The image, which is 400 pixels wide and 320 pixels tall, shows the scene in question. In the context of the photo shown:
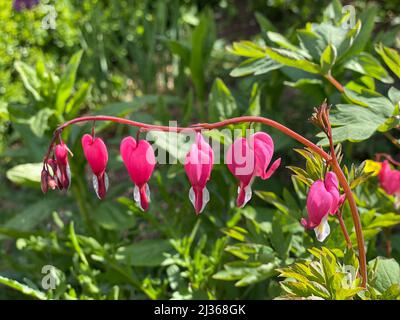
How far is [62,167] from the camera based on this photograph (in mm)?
1104

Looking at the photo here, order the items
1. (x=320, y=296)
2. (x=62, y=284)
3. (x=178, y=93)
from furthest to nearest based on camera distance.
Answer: (x=178, y=93), (x=62, y=284), (x=320, y=296)

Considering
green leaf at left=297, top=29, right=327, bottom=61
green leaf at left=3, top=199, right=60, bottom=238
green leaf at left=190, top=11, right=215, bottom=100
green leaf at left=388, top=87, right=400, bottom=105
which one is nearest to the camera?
green leaf at left=388, top=87, right=400, bottom=105

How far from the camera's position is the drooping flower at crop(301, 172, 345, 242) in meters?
1.04

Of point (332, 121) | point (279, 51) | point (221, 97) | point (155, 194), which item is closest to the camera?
point (332, 121)

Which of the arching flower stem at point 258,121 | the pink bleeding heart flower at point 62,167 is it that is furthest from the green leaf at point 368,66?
the pink bleeding heart flower at point 62,167

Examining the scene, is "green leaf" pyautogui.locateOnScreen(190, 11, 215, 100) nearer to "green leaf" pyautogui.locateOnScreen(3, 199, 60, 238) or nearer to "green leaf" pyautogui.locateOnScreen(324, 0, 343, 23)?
"green leaf" pyautogui.locateOnScreen(324, 0, 343, 23)

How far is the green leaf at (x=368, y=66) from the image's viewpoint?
1629mm

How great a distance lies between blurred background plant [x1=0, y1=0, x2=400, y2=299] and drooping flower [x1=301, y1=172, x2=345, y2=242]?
0.21 ft

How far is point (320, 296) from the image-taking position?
3.71 ft

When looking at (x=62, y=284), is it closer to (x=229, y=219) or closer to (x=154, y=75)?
(x=229, y=219)

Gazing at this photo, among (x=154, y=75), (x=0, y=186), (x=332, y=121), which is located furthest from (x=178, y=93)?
(x=332, y=121)

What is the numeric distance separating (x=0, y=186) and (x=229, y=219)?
47.0 inches

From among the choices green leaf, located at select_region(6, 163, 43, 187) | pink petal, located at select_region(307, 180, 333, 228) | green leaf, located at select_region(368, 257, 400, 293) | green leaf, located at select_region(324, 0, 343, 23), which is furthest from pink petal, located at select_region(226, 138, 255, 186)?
green leaf, located at select_region(6, 163, 43, 187)

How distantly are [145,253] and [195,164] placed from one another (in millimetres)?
853
